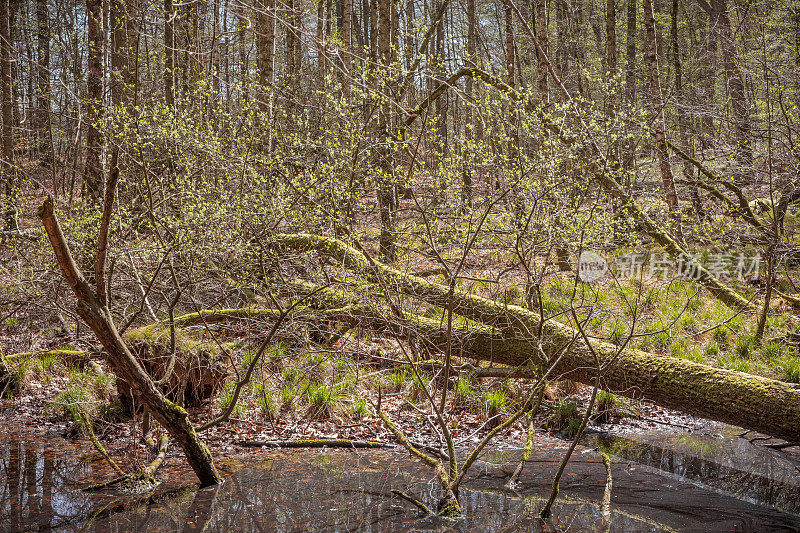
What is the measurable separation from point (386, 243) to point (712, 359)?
180 inches

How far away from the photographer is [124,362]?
412cm

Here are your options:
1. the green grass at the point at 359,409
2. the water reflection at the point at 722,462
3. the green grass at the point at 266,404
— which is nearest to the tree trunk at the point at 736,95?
the water reflection at the point at 722,462

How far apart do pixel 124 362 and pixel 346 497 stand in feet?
6.26

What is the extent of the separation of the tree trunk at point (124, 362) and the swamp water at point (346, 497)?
298 millimetres

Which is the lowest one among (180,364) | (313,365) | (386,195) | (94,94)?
(313,365)

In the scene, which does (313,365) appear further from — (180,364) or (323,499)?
(323,499)

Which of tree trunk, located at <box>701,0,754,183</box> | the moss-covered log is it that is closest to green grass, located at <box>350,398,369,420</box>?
the moss-covered log

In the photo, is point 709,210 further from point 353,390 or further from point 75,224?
point 75,224

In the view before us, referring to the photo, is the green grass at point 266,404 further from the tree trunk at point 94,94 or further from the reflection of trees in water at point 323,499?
the tree trunk at point 94,94

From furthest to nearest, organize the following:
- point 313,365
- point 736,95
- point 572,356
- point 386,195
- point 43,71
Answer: point 43,71
point 736,95
point 386,195
point 313,365
point 572,356

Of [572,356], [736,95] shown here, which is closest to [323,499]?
[572,356]

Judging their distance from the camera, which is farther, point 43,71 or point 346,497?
point 43,71

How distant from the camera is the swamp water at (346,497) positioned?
4.04m

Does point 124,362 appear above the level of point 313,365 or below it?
above
